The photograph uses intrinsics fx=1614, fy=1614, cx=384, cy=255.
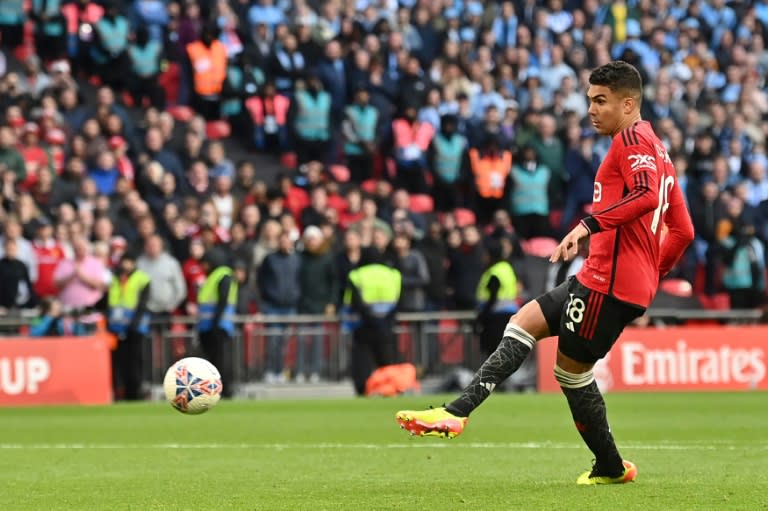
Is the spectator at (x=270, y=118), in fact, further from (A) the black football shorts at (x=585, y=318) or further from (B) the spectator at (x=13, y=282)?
(A) the black football shorts at (x=585, y=318)

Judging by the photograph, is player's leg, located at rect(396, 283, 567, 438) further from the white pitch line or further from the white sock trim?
the white pitch line

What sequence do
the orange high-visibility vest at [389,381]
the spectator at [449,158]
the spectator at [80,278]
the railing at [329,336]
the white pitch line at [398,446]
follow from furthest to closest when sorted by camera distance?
the spectator at [449,158] < the orange high-visibility vest at [389,381] < the railing at [329,336] < the spectator at [80,278] < the white pitch line at [398,446]

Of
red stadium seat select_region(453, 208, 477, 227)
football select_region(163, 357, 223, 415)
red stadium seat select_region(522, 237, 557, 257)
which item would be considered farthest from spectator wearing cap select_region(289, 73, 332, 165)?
football select_region(163, 357, 223, 415)

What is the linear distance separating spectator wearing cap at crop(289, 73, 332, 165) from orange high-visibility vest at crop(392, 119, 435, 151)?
1.07m

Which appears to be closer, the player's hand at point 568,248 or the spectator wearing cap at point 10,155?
the player's hand at point 568,248

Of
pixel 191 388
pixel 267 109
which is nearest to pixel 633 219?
pixel 191 388

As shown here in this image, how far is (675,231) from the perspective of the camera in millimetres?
9156

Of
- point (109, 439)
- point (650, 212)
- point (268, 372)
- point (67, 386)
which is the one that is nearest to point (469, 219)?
point (268, 372)

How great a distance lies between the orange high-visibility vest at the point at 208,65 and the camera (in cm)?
2405

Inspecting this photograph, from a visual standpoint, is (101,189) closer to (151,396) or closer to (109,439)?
(151,396)

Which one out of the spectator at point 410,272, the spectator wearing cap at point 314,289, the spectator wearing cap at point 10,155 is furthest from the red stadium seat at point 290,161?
the spectator wearing cap at point 10,155

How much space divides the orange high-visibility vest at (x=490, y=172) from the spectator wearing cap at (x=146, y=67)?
488 cm

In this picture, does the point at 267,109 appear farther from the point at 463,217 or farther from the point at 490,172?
the point at 490,172

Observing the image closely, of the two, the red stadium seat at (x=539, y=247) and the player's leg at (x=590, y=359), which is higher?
the red stadium seat at (x=539, y=247)
